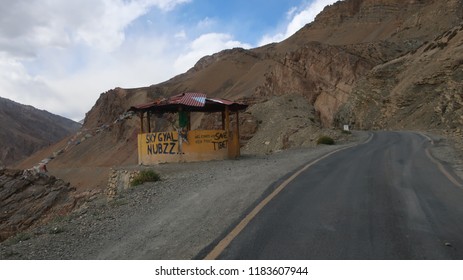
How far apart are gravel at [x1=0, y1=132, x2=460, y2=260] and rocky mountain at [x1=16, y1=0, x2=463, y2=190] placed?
49.4ft

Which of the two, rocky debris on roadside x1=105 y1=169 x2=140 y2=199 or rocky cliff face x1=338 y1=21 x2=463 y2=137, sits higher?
rocky cliff face x1=338 y1=21 x2=463 y2=137

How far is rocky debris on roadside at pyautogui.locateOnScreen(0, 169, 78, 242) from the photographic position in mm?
32438

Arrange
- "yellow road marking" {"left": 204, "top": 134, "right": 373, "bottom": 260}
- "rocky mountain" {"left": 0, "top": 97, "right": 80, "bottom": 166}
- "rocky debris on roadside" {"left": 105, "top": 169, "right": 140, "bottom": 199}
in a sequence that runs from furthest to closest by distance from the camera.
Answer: "rocky mountain" {"left": 0, "top": 97, "right": 80, "bottom": 166} < "rocky debris on roadside" {"left": 105, "top": 169, "right": 140, "bottom": 199} < "yellow road marking" {"left": 204, "top": 134, "right": 373, "bottom": 260}

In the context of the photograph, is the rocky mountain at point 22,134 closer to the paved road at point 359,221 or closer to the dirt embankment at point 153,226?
the dirt embankment at point 153,226

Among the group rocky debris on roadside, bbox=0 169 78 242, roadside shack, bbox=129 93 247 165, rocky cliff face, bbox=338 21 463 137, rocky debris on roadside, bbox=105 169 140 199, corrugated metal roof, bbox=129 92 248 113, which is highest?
rocky cliff face, bbox=338 21 463 137

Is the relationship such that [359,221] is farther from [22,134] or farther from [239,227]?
[22,134]

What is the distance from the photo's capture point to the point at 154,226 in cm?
739

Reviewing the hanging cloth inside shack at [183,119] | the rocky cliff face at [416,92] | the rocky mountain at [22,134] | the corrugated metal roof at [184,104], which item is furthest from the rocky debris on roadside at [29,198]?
the rocky mountain at [22,134]

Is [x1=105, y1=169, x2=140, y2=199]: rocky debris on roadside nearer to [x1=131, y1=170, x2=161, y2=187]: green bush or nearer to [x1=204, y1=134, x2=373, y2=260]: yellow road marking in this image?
[x1=131, y1=170, x2=161, y2=187]: green bush

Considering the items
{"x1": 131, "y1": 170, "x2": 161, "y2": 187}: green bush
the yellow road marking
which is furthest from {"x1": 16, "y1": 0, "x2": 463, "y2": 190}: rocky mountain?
the yellow road marking

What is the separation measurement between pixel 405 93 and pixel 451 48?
6409mm

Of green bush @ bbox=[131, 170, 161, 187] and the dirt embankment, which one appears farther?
green bush @ bbox=[131, 170, 161, 187]

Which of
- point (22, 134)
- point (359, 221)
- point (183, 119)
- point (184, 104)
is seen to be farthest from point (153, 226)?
point (22, 134)

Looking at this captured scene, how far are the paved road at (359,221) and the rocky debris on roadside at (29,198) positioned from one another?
85.8 ft
